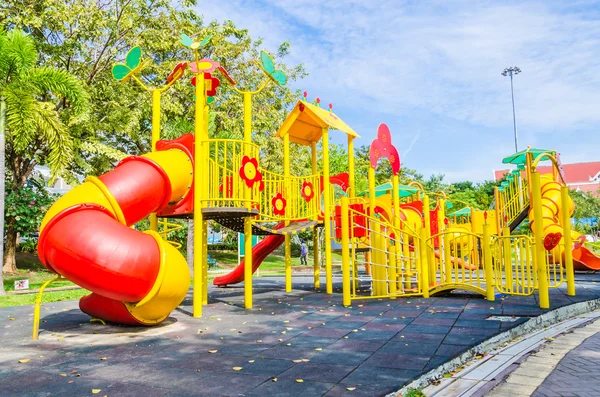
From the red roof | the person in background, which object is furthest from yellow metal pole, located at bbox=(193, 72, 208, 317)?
the red roof

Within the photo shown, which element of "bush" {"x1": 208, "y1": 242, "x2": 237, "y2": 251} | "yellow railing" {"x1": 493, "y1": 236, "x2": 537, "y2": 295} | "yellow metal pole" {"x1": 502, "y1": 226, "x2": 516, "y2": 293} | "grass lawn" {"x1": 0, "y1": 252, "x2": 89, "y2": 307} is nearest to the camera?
"yellow railing" {"x1": 493, "y1": 236, "x2": 537, "y2": 295}

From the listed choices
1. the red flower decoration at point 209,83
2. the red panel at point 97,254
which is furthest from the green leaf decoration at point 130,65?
the red panel at point 97,254

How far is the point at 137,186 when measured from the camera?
21.4ft

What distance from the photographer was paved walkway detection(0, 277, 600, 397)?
3.75m

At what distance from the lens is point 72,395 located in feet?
11.6

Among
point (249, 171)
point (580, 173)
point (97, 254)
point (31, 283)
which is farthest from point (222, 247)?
point (580, 173)

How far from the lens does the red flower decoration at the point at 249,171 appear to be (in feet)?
26.1

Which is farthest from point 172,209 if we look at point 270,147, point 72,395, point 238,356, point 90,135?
point 270,147

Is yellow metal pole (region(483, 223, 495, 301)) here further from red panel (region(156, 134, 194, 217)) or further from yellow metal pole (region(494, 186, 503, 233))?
yellow metal pole (region(494, 186, 503, 233))

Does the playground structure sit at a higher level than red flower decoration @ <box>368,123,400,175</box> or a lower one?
lower

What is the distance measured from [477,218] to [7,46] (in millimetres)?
16943

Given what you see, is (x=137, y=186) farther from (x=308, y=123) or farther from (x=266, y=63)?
(x=308, y=123)

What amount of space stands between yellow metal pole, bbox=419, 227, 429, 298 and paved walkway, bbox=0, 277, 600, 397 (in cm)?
79

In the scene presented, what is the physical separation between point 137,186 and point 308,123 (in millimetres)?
5647
